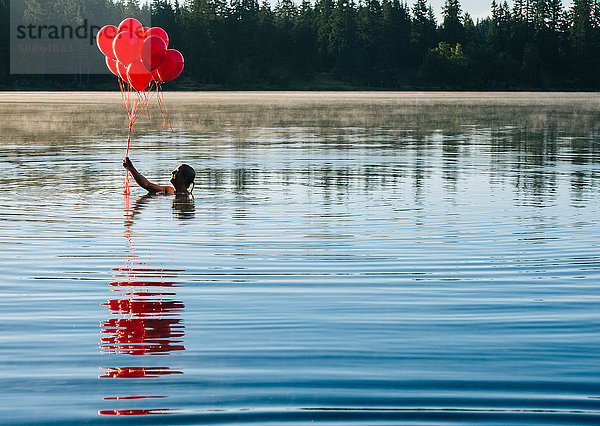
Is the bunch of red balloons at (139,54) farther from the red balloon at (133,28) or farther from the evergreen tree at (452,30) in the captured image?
the evergreen tree at (452,30)

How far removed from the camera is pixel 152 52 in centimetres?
1834

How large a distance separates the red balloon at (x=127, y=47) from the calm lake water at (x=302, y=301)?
2852 mm

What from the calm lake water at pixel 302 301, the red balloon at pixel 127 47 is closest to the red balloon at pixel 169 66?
the red balloon at pixel 127 47

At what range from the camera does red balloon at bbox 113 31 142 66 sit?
1828 cm

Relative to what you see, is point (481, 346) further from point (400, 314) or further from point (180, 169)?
point (180, 169)

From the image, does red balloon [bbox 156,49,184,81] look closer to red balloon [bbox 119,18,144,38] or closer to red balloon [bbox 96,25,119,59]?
red balloon [bbox 119,18,144,38]

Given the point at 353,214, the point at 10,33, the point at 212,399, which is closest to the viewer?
the point at 212,399

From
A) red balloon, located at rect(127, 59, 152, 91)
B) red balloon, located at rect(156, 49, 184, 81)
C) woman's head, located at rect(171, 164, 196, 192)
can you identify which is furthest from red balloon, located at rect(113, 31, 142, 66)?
woman's head, located at rect(171, 164, 196, 192)

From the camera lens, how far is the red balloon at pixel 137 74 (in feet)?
60.8

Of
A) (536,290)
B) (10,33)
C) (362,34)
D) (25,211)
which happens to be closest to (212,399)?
(536,290)

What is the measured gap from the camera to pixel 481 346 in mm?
7684

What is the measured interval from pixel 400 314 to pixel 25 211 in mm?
9623

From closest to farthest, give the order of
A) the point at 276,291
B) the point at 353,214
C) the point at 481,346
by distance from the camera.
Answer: the point at 481,346
the point at 276,291
the point at 353,214

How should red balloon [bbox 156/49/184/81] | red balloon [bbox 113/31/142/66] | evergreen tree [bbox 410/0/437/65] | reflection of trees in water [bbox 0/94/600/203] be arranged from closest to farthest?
red balloon [bbox 113/31/142/66], red balloon [bbox 156/49/184/81], reflection of trees in water [bbox 0/94/600/203], evergreen tree [bbox 410/0/437/65]
